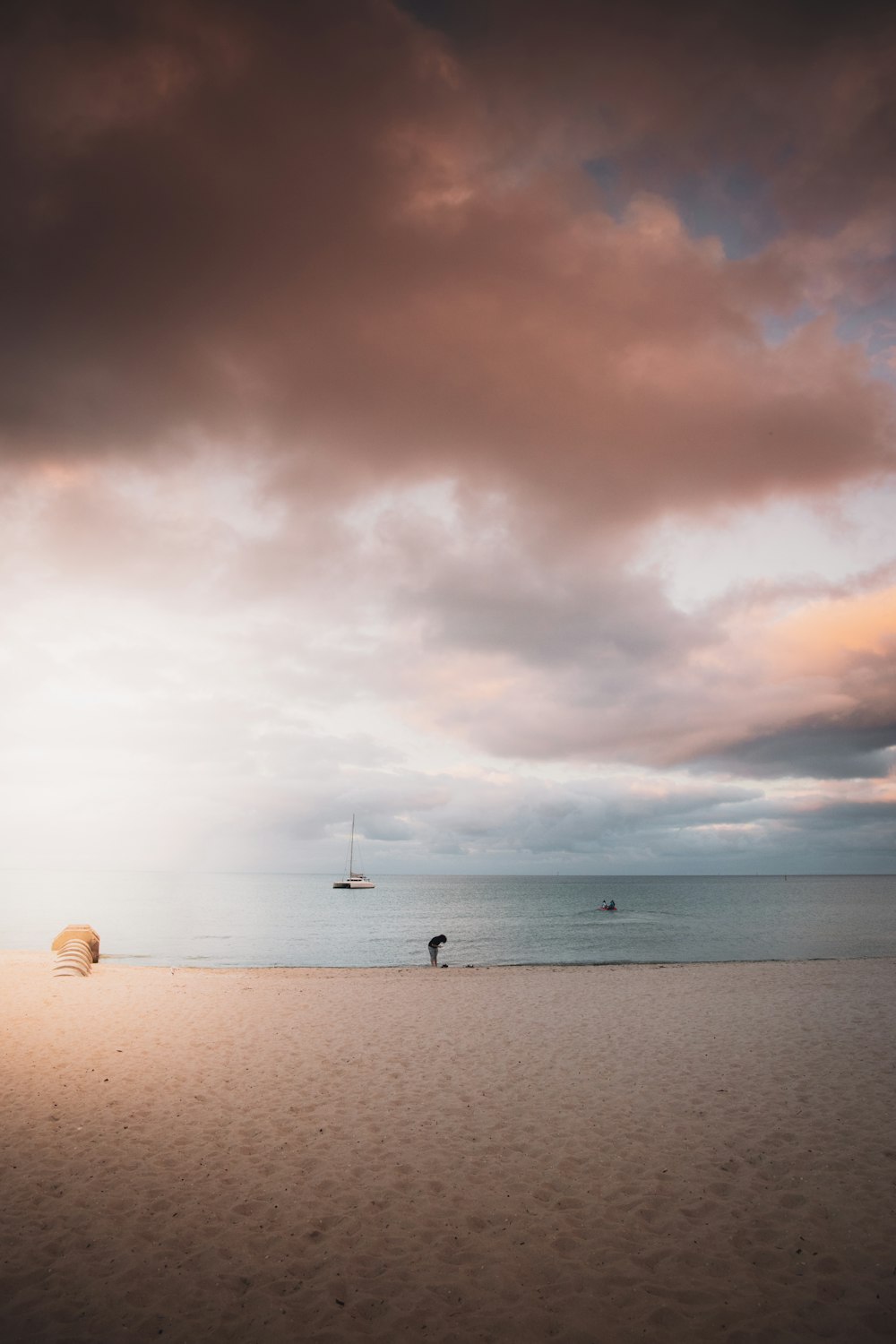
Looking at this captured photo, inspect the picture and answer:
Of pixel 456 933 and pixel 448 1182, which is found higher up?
pixel 448 1182

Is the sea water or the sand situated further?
the sea water

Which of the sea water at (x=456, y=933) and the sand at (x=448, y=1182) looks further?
the sea water at (x=456, y=933)

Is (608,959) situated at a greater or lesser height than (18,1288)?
lesser

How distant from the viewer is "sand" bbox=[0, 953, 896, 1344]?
573cm

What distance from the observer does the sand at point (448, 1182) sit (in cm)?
573

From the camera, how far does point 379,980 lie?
24.9 m

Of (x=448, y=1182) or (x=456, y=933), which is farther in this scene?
(x=456, y=933)

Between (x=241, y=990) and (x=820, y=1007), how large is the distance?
55.4ft

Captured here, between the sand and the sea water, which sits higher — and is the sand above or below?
above

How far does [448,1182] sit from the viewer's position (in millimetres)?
7980

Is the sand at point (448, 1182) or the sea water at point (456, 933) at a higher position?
the sand at point (448, 1182)

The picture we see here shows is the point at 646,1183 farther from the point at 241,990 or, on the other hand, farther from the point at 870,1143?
the point at 241,990

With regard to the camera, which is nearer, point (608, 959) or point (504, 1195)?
point (504, 1195)

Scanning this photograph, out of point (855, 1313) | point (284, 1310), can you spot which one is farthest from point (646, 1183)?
point (284, 1310)
